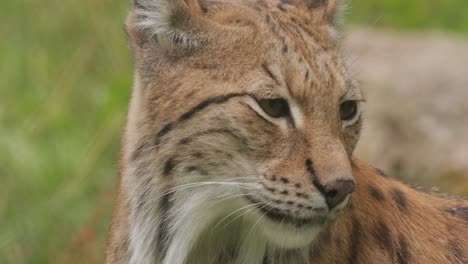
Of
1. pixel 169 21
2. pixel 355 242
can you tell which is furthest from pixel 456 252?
pixel 169 21

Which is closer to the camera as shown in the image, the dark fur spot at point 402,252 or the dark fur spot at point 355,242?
the dark fur spot at point 355,242

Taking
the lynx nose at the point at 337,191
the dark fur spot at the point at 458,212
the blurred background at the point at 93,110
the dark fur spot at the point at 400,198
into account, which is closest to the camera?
the lynx nose at the point at 337,191

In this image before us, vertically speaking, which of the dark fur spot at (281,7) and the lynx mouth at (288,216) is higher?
the dark fur spot at (281,7)

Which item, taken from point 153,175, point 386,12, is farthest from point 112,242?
point 386,12

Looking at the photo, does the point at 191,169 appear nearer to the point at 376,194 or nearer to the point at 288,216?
the point at 288,216

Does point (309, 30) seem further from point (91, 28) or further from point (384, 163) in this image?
point (91, 28)

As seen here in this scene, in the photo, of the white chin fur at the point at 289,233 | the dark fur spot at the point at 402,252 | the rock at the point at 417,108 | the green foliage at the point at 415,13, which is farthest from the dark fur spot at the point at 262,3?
the green foliage at the point at 415,13

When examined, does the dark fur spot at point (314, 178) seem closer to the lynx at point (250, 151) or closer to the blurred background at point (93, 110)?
the lynx at point (250, 151)

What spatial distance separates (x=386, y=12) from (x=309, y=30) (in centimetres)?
990

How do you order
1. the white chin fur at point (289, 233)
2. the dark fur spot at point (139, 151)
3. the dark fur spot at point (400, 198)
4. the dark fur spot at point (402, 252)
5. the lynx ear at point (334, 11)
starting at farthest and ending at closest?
the dark fur spot at point (400, 198) < the lynx ear at point (334, 11) < the dark fur spot at point (402, 252) < the dark fur spot at point (139, 151) < the white chin fur at point (289, 233)

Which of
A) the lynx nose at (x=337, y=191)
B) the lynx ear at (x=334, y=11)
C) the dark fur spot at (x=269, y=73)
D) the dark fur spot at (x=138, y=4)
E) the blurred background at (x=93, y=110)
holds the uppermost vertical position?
the lynx ear at (x=334, y=11)

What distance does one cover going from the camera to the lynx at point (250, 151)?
669 centimetres

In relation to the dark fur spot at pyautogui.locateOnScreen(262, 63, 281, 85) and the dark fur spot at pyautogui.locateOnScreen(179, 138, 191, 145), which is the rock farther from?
the dark fur spot at pyautogui.locateOnScreen(179, 138, 191, 145)

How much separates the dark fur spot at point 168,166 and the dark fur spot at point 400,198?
1.44 metres
